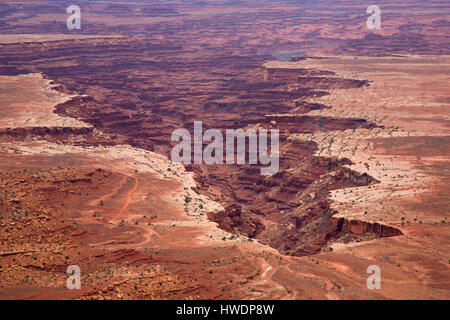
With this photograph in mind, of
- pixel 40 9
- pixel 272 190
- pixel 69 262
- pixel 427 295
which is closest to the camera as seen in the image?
pixel 427 295

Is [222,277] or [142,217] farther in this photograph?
[142,217]

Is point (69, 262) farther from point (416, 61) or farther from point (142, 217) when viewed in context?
point (416, 61)

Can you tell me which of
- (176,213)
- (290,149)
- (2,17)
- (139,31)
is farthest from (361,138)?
(2,17)

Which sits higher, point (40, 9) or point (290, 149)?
point (40, 9)

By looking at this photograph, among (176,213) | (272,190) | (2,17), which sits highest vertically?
(2,17)

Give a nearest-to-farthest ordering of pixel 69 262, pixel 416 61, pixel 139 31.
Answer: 1. pixel 69 262
2. pixel 416 61
3. pixel 139 31

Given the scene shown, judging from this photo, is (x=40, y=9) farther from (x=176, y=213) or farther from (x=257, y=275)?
(x=257, y=275)

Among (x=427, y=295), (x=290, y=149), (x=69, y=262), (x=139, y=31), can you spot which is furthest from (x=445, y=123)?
(x=139, y=31)
